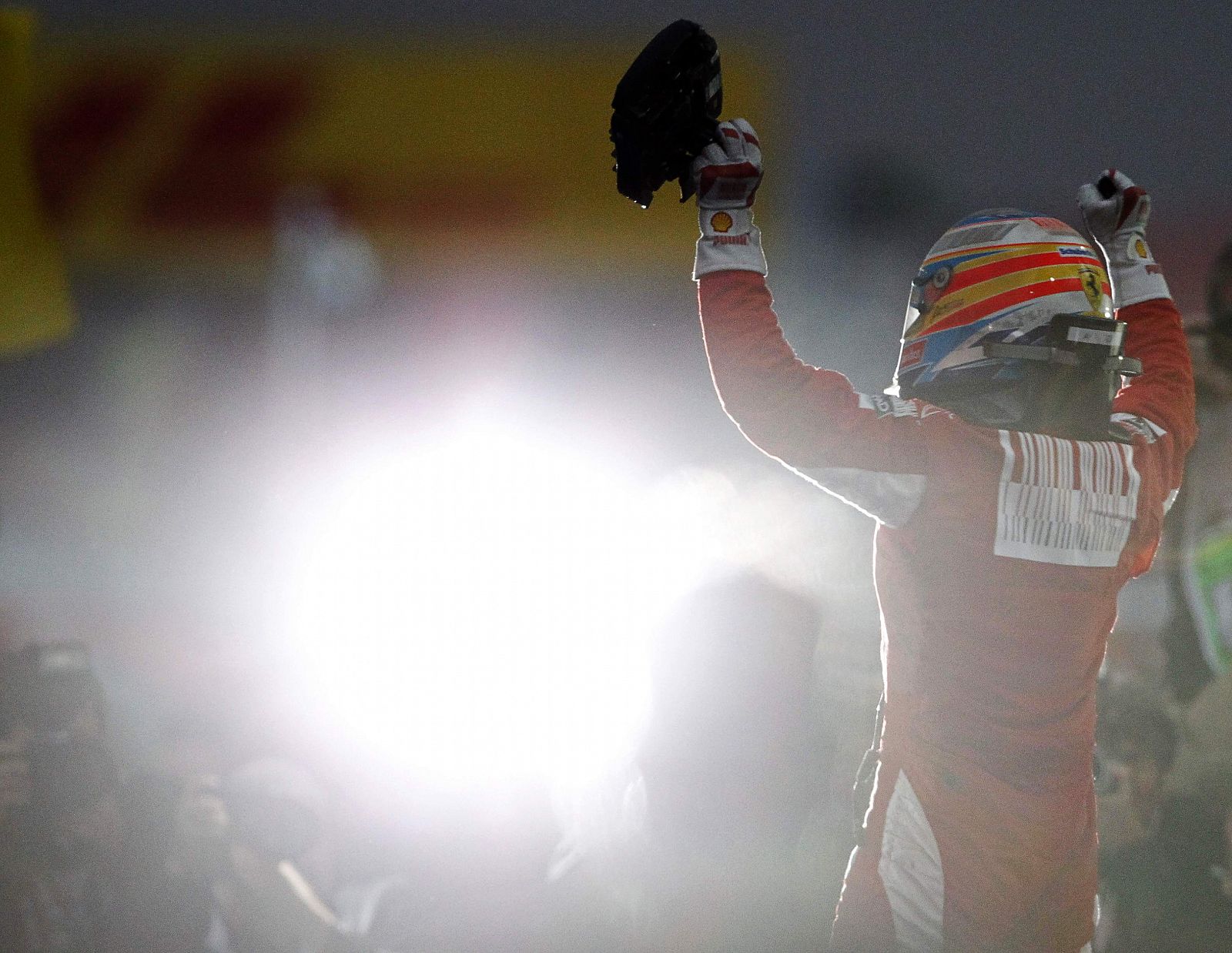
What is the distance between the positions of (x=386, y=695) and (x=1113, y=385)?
286cm

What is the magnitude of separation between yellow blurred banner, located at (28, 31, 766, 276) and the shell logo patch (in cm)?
403

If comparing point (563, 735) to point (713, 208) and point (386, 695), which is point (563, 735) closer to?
point (386, 695)

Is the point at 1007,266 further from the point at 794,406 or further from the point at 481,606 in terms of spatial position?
the point at 481,606

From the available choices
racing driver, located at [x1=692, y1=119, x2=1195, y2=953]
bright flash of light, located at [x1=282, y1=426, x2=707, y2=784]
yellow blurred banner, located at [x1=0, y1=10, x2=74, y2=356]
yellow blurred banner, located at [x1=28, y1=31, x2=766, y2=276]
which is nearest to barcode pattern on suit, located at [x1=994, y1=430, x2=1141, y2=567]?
racing driver, located at [x1=692, y1=119, x2=1195, y2=953]

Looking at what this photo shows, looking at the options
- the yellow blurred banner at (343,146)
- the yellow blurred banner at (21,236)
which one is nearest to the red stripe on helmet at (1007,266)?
the yellow blurred banner at (343,146)

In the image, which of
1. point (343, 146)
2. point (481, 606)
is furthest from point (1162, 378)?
point (343, 146)

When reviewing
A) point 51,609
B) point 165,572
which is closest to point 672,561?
point 165,572

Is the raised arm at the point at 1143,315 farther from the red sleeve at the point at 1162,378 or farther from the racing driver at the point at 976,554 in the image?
the racing driver at the point at 976,554

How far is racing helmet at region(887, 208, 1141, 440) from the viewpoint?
152 centimetres

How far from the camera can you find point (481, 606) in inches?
147

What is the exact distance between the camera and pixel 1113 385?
1597 millimetres

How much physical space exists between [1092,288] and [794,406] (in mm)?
563

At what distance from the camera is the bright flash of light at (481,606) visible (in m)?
3.49

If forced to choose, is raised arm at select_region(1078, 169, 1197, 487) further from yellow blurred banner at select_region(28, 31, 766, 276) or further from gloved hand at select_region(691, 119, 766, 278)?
yellow blurred banner at select_region(28, 31, 766, 276)
